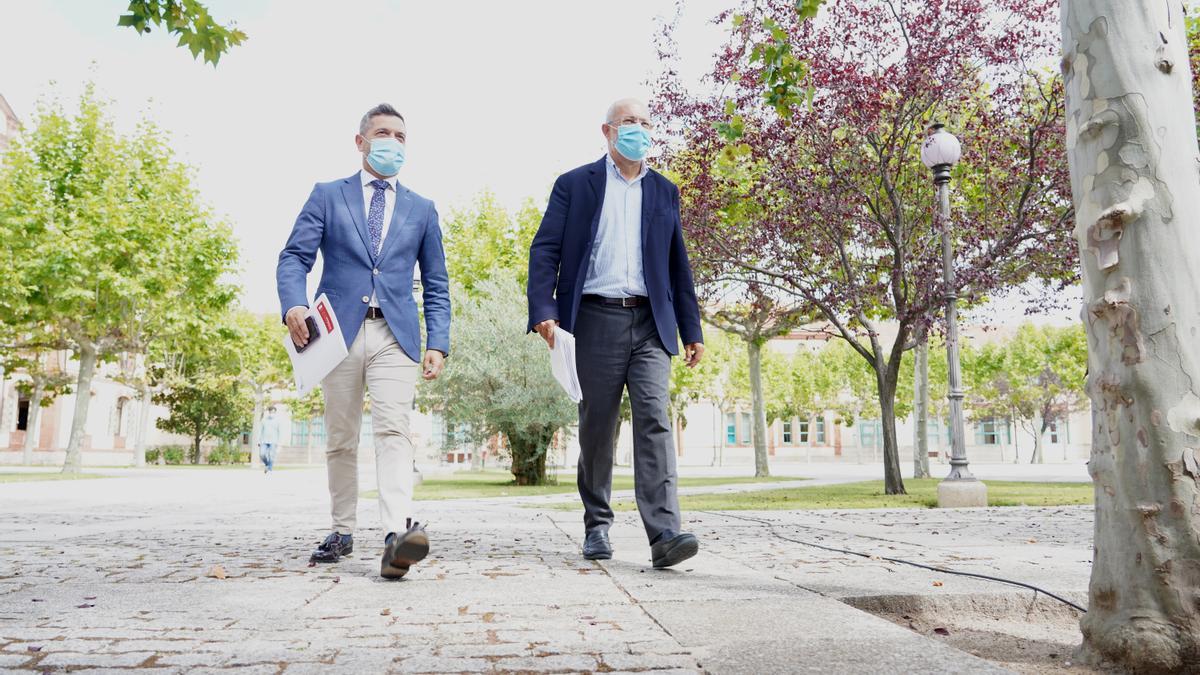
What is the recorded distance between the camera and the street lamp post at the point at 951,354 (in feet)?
34.4

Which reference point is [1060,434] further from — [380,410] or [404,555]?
[404,555]

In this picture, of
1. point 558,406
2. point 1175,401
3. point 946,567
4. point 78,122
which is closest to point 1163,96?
point 1175,401

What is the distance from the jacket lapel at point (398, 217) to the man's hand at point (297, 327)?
0.48m

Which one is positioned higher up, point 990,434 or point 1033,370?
point 1033,370

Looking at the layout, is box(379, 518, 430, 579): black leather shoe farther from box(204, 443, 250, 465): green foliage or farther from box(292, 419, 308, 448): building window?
box(292, 419, 308, 448): building window

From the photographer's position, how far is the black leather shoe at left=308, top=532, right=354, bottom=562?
4.47 meters

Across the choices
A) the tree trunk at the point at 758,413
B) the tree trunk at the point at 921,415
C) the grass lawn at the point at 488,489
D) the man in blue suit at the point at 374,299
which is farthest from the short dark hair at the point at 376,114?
the tree trunk at the point at 758,413

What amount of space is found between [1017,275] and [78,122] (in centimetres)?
2220

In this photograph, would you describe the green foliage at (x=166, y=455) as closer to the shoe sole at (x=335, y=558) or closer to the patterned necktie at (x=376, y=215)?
the shoe sole at (x=335, y=558)

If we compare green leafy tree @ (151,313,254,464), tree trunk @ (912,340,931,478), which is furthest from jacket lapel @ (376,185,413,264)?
green leafy tree @ (151,313,254,464)

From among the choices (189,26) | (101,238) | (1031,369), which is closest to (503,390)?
(101,238)

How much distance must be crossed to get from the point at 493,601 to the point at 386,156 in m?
2.49

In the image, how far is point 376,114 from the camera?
4.71m

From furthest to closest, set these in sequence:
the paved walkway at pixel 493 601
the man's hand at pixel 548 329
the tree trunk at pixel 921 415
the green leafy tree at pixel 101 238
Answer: the tree trunk at pixel 921 415 < the green leafy tree at pixel 101 238 < the man's hand at pixel 548 329 < the paved walkway at pixel 493 601
